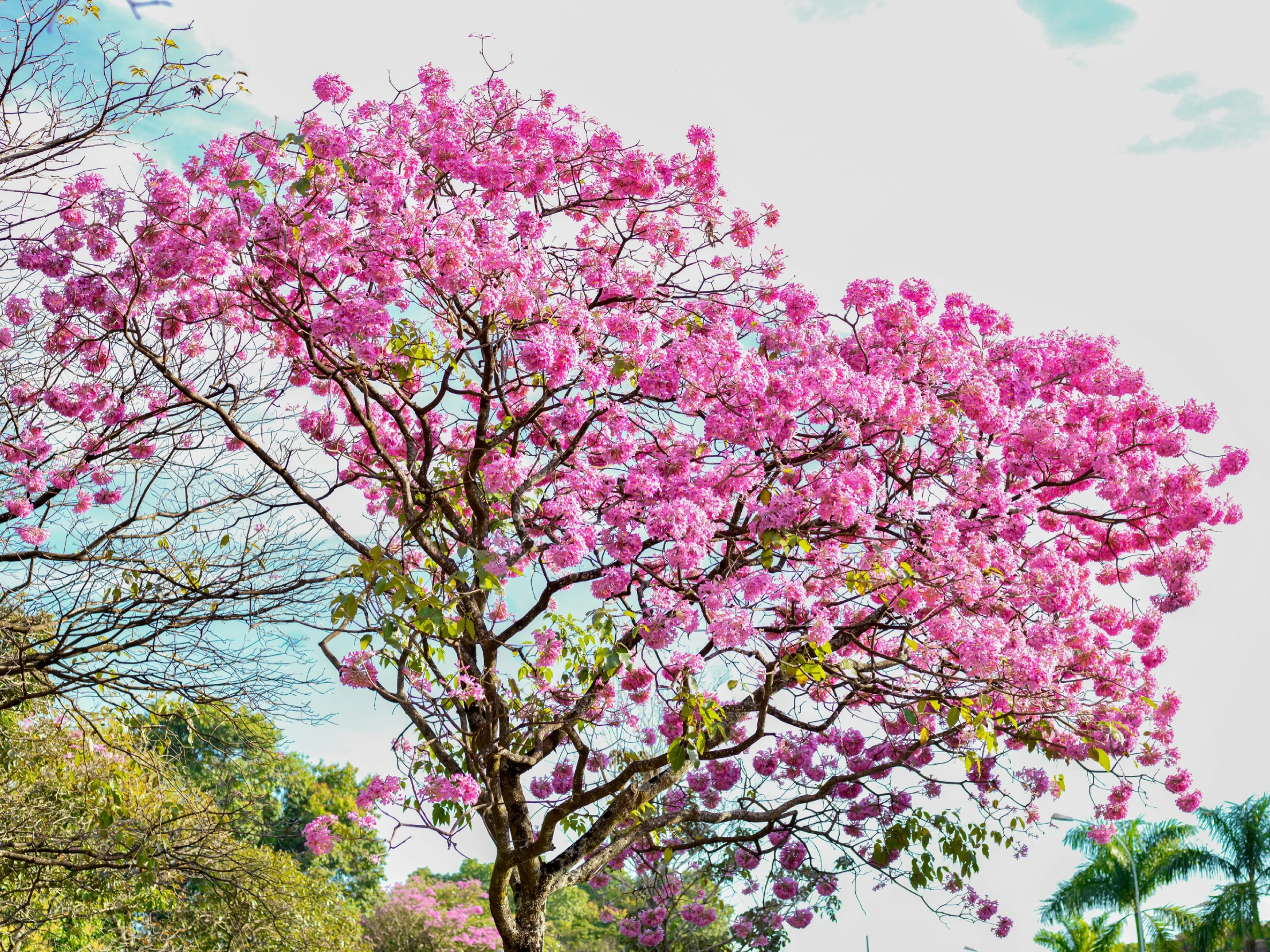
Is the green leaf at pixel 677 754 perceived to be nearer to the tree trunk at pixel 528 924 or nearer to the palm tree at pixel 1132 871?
the tree trunk at pixel 528 924

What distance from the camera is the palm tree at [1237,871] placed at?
81.9 ft

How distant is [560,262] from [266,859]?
773 cm

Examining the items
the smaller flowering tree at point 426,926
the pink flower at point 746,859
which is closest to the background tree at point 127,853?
the pink flower at point 746,859

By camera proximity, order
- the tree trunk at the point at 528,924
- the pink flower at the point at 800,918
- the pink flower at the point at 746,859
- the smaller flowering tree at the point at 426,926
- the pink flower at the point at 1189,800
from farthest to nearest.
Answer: the smaller flowering tree at the point at 426,926 < the pink flower at the point at 800,918 < the pink flower at the point at 746,859 < the pink flower at the point at 1189,800 < the tree trunk at the point at 528,924

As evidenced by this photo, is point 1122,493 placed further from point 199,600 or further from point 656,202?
point 199,600

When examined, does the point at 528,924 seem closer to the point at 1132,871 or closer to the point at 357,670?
the point at 357,670

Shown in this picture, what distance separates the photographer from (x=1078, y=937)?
28.7 metres

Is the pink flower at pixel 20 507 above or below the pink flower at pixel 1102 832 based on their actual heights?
above

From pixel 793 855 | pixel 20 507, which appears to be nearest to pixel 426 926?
pixel 793 855

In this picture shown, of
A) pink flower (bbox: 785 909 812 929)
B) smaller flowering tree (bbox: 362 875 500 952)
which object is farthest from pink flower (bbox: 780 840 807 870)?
smaller flowering tree (bbox: 362 875 500 952)

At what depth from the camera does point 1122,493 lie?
926cm

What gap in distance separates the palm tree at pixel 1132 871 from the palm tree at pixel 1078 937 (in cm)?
26

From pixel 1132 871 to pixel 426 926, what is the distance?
16.9 metres

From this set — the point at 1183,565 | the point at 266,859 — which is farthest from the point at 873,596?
the point at 266,859
